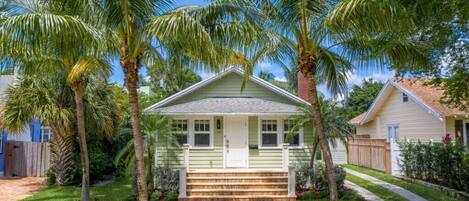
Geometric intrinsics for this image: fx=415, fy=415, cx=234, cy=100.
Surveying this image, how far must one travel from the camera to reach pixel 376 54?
9.80 meters

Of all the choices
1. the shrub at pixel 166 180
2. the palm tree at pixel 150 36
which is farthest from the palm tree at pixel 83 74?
the shrub at pixel 166 180

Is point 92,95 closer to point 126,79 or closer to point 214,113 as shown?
point 214,113

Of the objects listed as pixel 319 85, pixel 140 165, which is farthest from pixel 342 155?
pixel 140 165

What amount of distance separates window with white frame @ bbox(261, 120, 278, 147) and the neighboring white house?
5322 millimetres

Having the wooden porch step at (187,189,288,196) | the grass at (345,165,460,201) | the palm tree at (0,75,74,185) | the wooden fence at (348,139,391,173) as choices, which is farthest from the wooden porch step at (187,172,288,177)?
the wooden fence at (348,139,391,173)

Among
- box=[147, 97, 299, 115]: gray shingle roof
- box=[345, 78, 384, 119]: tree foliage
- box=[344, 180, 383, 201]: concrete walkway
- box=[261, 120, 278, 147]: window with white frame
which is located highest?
box=[345, 78, 384, 119]: tree foliage

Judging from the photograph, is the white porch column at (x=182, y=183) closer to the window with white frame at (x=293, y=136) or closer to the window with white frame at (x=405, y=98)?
the window with white frame at (x=293, y=136)

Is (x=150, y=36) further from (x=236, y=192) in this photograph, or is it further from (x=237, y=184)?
(x=237, y=184)

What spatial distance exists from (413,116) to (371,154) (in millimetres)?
2929

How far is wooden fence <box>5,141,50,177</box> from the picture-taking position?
20141mm

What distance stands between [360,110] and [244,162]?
1445 inches

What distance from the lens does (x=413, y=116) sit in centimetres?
2166

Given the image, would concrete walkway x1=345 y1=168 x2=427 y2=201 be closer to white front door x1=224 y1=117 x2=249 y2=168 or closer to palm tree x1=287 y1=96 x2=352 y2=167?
palm tree x1=287 y1=96 x2=352 y2=167

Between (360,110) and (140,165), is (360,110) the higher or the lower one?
the higher one
